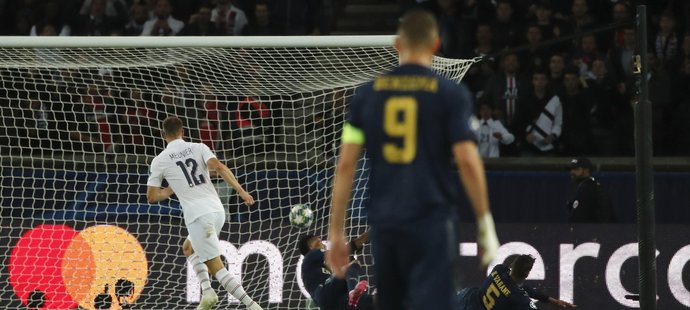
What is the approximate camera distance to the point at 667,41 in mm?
15484

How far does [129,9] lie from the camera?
17.6m

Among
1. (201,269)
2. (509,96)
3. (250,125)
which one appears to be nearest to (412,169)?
(201,269)

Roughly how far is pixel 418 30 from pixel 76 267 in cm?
810

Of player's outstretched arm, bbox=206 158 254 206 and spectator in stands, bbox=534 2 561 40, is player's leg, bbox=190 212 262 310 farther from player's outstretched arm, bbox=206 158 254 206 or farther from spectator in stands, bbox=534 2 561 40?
spectator in stands, bbox=534 2 561 40

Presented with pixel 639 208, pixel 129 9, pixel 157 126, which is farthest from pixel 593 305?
pixel 129 9

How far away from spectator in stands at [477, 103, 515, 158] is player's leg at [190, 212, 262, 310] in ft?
13.1

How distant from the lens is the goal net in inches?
519

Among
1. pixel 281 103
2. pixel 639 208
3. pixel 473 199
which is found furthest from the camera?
pixel 281 103

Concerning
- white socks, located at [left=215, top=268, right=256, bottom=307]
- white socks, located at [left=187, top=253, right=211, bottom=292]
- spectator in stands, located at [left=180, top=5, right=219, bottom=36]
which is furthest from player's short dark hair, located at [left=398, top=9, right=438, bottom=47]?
spectator in stands, located at [left=180, top=5, right=219, bottom=36]

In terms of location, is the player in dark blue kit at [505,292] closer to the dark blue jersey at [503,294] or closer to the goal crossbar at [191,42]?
the dark blue jersey at [503,294]

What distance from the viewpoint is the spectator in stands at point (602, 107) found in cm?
1516

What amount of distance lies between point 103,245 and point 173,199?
84 centimetres

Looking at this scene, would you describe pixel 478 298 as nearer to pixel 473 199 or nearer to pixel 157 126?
pixel 157 126

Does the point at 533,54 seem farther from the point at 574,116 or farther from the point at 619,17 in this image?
the point at 574,116
